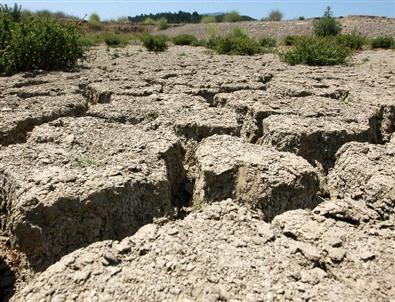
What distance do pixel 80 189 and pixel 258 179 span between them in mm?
682

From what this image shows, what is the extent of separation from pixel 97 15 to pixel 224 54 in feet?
75.4

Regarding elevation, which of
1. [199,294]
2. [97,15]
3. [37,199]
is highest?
[97,15]

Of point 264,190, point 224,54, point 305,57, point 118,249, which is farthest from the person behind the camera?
point 224,54

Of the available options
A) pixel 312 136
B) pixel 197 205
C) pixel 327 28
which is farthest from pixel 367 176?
pixel 327 28

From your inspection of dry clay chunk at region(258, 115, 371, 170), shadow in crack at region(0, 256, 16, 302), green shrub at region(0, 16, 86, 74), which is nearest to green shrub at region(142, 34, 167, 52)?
green shrub at region(0, 16, 86, 74)

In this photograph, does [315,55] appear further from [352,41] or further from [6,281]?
[6,281]

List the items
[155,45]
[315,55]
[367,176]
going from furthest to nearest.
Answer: [155,45]
[315,55]
[367,176]

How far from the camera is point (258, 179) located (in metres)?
1.68

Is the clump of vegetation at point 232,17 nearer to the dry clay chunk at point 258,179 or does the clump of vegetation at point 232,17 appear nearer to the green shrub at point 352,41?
the green shrub at point 352,41

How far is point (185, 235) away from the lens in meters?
1.37

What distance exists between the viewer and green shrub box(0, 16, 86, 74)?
15.2 ft

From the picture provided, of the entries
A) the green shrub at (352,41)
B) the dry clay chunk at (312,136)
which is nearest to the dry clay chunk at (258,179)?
the dry clay chunk at (312,136)

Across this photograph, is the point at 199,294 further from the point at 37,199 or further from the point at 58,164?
the point at 58,164

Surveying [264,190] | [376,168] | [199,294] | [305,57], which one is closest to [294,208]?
[264,190]
